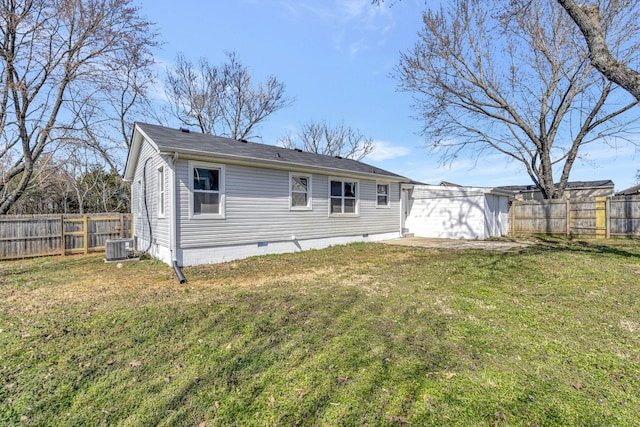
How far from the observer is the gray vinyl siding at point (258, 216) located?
7625 mm

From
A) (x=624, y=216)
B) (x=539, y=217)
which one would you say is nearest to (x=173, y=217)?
(x=539, y=217)

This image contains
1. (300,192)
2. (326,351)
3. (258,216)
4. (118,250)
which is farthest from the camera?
(300,192)

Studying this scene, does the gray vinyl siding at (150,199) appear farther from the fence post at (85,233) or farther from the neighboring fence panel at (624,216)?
the neighboring fence panel at (624,216)

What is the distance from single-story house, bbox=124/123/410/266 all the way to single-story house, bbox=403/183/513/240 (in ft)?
12.8

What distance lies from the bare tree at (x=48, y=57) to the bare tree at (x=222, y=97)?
1216 centimetres

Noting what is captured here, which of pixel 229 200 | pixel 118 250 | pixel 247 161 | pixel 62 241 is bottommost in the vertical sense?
pixel 118 250

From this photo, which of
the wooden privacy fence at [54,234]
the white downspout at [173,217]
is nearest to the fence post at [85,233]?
the wooden privacy fence at [54,234]

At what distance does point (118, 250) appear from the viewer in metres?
8.74

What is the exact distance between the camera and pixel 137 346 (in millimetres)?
3230

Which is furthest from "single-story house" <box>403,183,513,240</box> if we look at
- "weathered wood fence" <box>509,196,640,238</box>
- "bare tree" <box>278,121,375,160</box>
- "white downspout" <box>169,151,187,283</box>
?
"bare tree" <box>278,121,375,160</box>

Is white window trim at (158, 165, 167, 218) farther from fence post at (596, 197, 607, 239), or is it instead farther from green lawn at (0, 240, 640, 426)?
fence post at (596, 197, 607, 239)

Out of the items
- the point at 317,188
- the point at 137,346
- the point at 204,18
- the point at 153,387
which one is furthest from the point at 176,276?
the point at 204,18

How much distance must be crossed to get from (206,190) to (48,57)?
690cm

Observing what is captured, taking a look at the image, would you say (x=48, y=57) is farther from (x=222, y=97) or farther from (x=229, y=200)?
(x=222, y=97)
